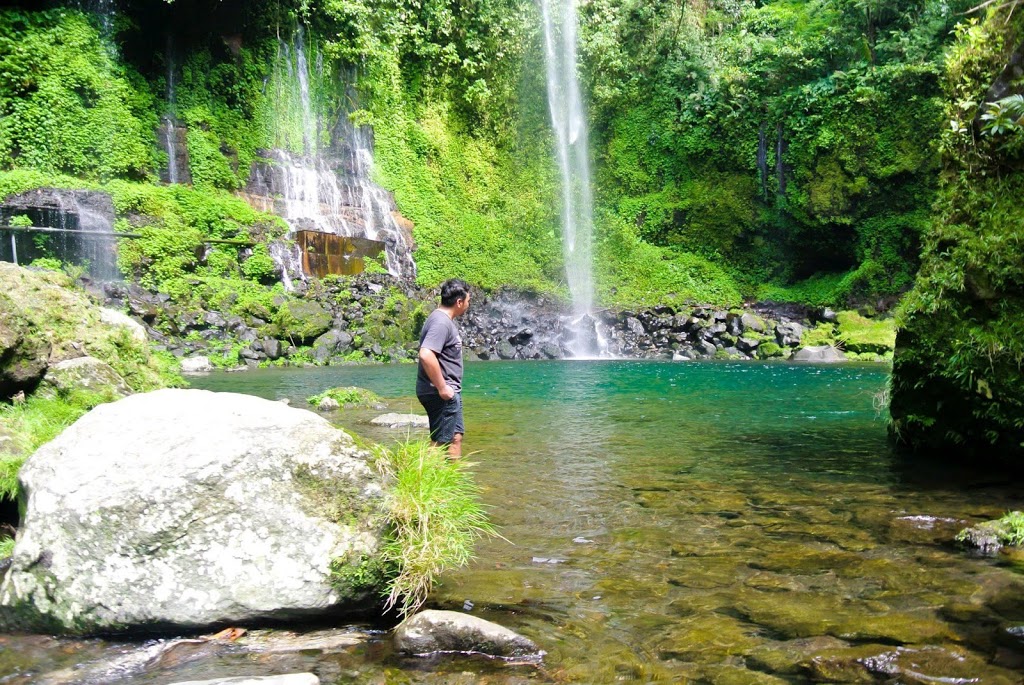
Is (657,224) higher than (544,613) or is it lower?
higher

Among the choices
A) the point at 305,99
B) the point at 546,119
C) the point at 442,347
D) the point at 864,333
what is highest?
the point at 546,119

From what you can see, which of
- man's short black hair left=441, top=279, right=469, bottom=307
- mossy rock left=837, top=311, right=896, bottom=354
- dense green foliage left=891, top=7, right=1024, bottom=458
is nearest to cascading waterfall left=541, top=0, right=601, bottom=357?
mossy rock left=837, top=311, right=896, bottom=354

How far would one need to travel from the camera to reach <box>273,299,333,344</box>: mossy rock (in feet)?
81.5

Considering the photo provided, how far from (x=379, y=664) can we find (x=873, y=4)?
112ft

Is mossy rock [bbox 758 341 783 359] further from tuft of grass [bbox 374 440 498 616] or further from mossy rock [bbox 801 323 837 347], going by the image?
tuft of grass [bbox 374 440 498 616]

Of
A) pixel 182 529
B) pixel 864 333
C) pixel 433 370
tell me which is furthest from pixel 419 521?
pixel 864 333

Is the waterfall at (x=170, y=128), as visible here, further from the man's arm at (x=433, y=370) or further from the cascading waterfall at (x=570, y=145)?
the man's arm at (x=433, y=370)

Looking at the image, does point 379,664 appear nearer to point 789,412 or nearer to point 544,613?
point 544,613

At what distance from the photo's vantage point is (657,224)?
34.8m

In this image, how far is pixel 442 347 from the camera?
558 cm

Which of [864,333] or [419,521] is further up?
[419,521]

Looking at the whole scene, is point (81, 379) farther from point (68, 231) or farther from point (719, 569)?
point (68, 231)

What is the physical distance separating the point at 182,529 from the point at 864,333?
1075 inches

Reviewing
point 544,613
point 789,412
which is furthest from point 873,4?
point 544,613
